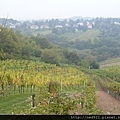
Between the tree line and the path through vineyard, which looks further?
the tree line

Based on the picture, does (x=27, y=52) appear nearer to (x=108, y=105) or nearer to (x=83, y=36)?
(x=108, y=105)

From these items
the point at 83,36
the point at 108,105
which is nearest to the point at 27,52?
the point at 108,105

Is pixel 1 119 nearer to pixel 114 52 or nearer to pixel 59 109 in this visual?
pixel 59 109

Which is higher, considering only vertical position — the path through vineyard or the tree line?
the tree line

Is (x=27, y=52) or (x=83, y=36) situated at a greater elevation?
(x=83, y=36)

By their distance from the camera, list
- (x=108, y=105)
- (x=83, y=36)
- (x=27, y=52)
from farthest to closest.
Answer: (x=83, y=36), (x=27, y=52), (x=108, y=105)

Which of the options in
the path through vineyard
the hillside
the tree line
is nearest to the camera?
the path through vineyard

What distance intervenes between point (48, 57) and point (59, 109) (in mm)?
45162

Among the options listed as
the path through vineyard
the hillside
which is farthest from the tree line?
the hillside

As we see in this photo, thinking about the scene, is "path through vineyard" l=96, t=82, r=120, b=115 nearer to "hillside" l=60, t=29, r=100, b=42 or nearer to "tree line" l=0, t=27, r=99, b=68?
"tree line" l=0, t=27, r=99, b=68

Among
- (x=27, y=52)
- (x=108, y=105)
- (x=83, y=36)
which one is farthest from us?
(x=83, y=36)

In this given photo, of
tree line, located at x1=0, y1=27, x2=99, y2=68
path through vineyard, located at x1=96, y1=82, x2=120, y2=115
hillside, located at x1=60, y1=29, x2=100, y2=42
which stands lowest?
path through vineyard, located at x1=96, y1=82, x2=120, y2=115

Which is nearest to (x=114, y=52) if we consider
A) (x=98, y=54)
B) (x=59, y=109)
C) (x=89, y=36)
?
(x=98, y=54)

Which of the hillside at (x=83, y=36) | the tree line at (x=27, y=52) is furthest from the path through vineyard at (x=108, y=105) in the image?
the hillside at (x=83, y=36)
